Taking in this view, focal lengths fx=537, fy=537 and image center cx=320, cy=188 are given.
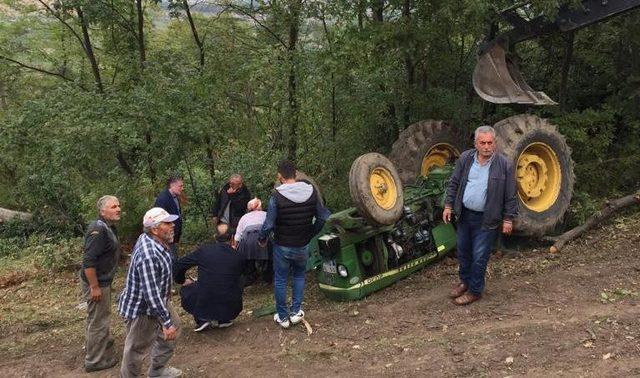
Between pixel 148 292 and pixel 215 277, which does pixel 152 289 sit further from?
pixel 215 277

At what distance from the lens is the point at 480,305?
530 centimetres

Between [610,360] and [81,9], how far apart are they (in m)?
10.2

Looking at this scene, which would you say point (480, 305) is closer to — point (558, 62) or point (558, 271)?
point (558, 271)

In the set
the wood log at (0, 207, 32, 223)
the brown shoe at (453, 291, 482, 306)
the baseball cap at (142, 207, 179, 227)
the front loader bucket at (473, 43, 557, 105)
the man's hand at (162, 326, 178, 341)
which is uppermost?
the front loader bucket at (473, 43, 557, 105)

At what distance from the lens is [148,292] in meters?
4.03

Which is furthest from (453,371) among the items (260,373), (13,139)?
(13,139)

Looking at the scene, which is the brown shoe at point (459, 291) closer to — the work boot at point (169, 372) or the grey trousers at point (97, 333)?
the work boot at point (169, 372)

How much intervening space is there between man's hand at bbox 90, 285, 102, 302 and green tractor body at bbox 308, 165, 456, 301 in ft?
7.30

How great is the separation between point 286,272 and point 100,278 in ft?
5.80

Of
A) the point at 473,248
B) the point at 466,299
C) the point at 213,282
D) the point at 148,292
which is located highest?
the point at 148,292

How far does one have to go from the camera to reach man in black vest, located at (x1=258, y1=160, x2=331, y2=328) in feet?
17.1

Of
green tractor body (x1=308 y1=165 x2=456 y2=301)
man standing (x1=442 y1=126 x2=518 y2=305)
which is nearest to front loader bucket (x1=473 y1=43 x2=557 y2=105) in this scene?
green tractor body (x1=308 y1=165 x2=456 y2=301)

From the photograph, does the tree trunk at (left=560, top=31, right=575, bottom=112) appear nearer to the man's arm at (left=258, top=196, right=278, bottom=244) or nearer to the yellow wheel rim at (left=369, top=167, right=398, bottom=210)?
the yellow wheel rim at (left=369, top=167, right=398, bottom=210)

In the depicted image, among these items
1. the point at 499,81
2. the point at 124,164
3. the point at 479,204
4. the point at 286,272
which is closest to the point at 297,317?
the point at 286,272
